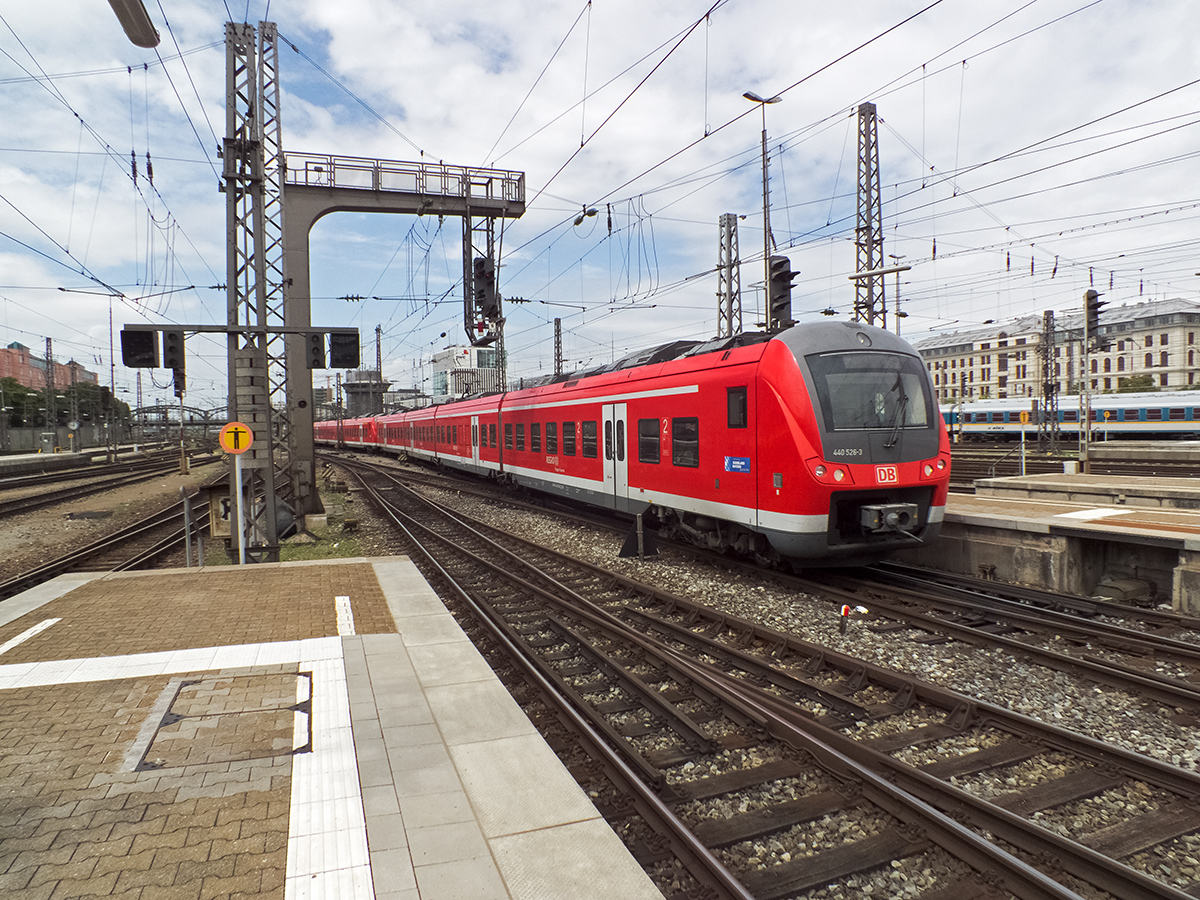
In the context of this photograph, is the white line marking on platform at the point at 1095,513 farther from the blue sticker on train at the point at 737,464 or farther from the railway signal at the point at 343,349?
the railway signal at the point at 343,349

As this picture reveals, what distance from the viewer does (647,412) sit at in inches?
463

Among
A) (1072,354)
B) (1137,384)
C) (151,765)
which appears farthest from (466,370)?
(151,765)

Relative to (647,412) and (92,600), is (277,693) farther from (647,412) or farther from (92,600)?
(647,412)

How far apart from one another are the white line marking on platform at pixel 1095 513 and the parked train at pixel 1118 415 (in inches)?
1003

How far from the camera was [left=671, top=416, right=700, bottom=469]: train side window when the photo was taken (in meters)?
10.2

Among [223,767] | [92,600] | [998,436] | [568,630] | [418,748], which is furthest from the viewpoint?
[998,436]

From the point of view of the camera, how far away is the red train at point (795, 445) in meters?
8.15

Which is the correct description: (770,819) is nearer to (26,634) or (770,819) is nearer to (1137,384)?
(26,634)

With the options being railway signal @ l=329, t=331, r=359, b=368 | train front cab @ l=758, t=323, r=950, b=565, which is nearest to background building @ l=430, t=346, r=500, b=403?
railway signal @ l=329, t=331, r=359, b=368

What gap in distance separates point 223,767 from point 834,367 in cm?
738

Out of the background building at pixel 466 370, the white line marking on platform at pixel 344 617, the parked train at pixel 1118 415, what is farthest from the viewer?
the background building at pixel 466 370

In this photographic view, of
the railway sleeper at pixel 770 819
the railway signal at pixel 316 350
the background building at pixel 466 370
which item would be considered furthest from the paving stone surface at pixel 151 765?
the background building at pixel 466 370

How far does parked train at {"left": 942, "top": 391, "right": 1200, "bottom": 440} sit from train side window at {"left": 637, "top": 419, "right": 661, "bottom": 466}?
2795cm

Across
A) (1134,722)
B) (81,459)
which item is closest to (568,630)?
(1134,722)
